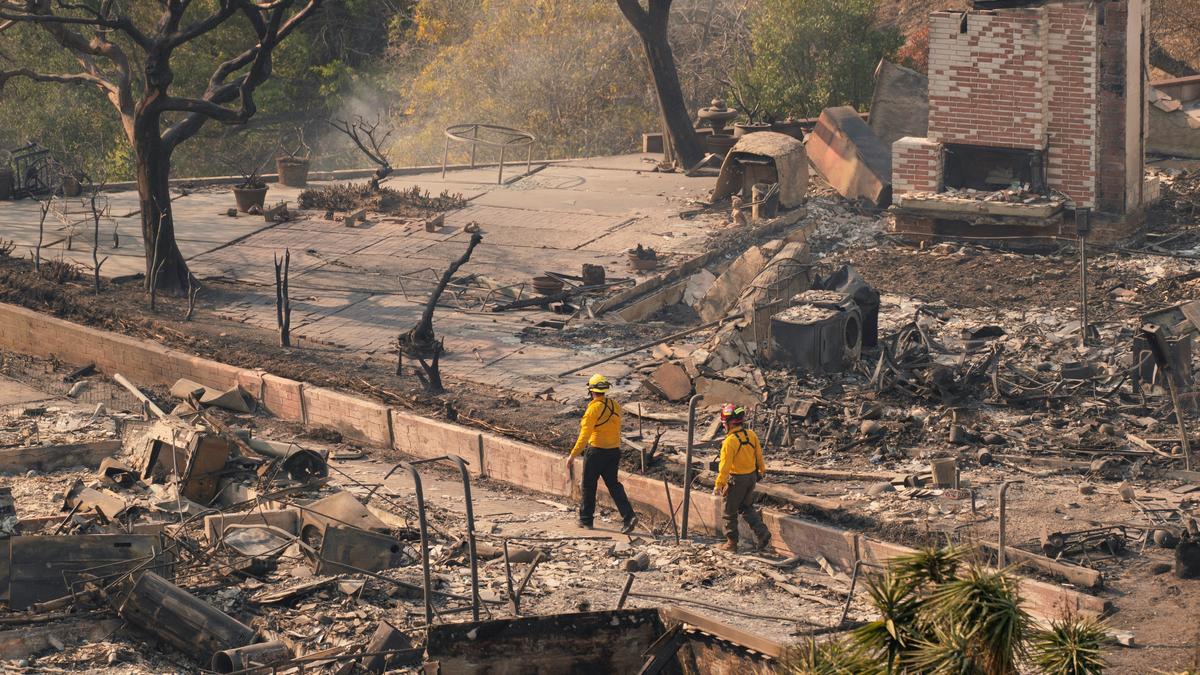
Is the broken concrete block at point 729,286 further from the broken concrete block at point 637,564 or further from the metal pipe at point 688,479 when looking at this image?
the broken concrete block at point 637,564

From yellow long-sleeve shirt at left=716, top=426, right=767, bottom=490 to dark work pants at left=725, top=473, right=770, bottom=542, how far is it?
2.2 inches

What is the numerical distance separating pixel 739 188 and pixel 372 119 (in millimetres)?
22187

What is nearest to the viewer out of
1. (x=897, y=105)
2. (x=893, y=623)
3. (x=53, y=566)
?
(x=893, y=623)

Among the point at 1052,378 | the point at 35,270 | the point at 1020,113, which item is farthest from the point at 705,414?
the point at 35,270

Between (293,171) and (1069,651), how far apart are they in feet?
77.3

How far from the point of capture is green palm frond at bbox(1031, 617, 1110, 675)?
282 inches

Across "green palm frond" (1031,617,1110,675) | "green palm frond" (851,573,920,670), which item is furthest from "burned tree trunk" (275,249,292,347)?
"green palm frond" (1031,617,1110,675)

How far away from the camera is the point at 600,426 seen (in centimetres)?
1454

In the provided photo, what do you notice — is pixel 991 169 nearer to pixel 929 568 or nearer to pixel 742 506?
pixel 742 506

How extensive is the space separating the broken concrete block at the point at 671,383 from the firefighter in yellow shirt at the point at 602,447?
8.95 ft

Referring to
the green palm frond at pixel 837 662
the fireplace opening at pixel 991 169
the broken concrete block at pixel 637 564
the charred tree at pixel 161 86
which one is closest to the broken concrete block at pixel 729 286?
the fireplace opening at pixel 991 169

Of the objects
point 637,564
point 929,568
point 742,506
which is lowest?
point 637,564

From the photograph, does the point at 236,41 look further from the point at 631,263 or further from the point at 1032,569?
the point at 1032,569

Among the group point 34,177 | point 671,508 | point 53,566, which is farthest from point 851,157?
point 53,566
